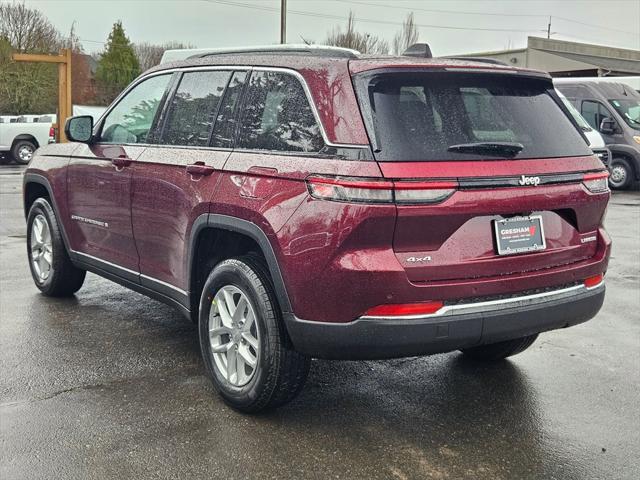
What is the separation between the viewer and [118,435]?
356 centimetres

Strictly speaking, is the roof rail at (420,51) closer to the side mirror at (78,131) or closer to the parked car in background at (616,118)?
the side mirror at (78,131)

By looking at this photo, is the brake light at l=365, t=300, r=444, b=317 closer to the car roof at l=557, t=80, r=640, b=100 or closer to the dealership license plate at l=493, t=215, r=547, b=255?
the dealership license plate at l=493, t=215, r=547, b=255

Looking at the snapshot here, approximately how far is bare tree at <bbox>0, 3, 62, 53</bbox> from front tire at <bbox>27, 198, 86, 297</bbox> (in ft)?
119

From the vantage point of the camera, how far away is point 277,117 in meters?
3.73

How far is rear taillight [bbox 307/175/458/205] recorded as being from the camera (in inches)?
125

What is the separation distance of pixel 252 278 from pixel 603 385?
7.09 feet

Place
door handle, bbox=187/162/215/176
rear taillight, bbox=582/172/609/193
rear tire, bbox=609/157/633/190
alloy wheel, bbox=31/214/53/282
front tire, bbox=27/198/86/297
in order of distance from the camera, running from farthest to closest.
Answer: rear tire, bbox=609/157/633/190
alloy wheel, bbox=31/214/53/282
front tire, bbox=27/198/86/297
door handle, bbox=187/162/215/176
rear taillight, bbox=582/172/609/193

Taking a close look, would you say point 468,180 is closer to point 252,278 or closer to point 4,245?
point 252,278

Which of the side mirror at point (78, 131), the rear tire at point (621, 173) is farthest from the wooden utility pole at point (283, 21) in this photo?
the side mirror at point (78, 131)

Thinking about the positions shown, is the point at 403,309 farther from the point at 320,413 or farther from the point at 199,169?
the point at 199,169

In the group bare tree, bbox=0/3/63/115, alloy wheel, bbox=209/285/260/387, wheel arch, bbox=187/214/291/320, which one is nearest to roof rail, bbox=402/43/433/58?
wheel arch, bbox=187/214/291/320

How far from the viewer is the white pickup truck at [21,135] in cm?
2323

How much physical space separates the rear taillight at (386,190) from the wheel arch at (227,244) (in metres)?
0.45

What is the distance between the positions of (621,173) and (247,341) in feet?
47.6
